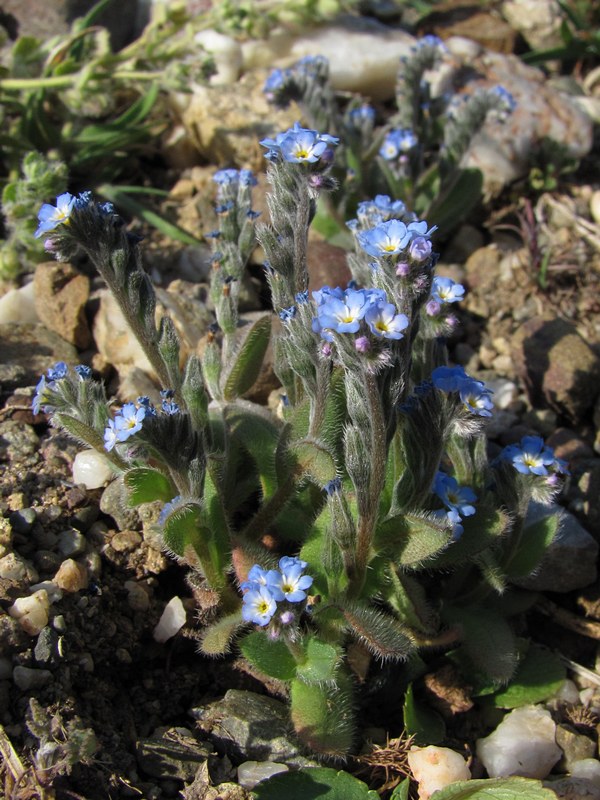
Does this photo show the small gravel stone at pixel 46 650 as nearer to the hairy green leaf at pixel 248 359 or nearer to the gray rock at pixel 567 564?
the hairy green leaf at pixel 248 359

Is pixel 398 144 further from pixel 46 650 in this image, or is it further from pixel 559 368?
pixel 46 650

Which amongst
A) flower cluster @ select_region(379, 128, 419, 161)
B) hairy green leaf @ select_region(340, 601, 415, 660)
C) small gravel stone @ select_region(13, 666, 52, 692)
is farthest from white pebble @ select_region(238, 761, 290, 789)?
flower cluster @ select_region(379, 128, 419, 161)

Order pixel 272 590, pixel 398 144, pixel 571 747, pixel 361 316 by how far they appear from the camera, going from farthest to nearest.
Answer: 1. pixel 398 144
2. pixel 571 747
3. pixel 272 590
4. pixel 361 316

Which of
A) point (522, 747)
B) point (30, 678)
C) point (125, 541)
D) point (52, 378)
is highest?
point (52, 378)

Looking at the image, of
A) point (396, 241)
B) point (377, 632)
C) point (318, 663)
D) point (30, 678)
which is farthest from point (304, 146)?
point (30, 678)

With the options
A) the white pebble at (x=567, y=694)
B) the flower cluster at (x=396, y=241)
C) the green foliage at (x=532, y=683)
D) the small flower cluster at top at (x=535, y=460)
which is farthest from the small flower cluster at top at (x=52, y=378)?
the white pebble at (x=567, y=694)

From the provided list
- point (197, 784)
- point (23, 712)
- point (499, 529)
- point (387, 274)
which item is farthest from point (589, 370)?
point (23, 712)

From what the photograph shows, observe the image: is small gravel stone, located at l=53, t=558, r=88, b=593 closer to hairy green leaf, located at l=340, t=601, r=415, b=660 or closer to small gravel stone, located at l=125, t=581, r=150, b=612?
small gravel stone, located at l=125, t=581, r=150, b=612
